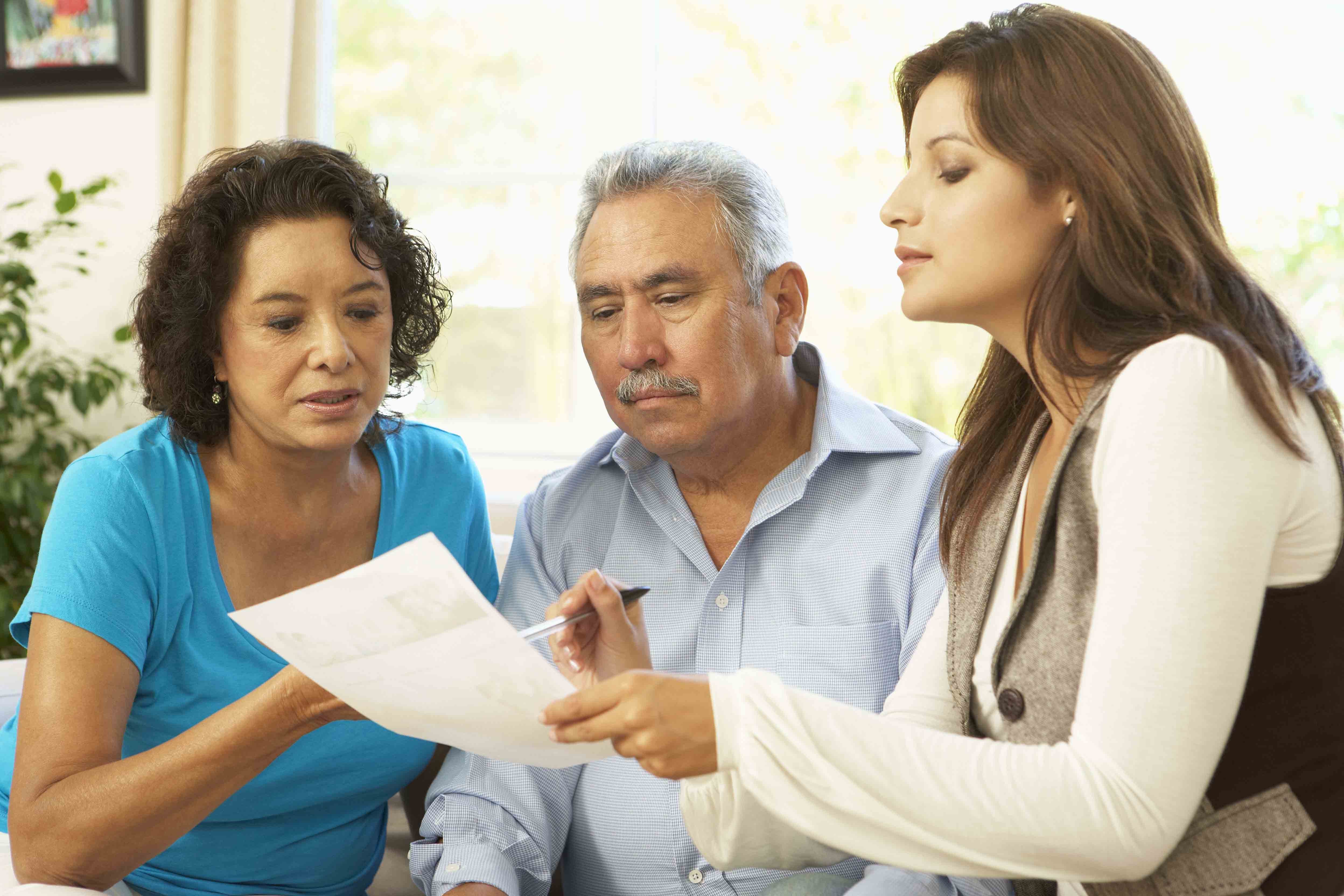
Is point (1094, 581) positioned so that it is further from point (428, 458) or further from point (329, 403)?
point (428, 458)

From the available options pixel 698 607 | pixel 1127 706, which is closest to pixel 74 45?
pixel 698 607

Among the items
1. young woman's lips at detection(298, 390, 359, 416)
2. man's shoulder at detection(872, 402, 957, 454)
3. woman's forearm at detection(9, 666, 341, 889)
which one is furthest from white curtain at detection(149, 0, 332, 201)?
woman's forearm at detection(9, 666, 341, 889)

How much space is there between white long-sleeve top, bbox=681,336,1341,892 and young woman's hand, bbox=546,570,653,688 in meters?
0.31

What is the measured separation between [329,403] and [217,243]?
26 cm

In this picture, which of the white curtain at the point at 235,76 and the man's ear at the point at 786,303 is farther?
the white curtain at the point at 235,76

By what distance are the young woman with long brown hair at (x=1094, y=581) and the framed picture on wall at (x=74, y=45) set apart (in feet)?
9.28

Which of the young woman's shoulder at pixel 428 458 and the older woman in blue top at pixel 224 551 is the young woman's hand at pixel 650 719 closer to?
the older woman in blue top at pixel 224 551

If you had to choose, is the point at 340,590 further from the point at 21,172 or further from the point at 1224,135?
the point at 21,172

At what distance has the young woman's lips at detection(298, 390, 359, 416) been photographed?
58.6 inches

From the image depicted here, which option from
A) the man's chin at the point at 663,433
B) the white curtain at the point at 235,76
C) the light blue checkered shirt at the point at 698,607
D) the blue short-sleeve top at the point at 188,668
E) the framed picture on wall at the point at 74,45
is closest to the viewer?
the blue short-sleeve top at the point at 188,668

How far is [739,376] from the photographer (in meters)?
1.62

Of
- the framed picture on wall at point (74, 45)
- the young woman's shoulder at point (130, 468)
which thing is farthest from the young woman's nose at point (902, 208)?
the framed picture on wall at point (74, 45)

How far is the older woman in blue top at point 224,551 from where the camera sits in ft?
4.18

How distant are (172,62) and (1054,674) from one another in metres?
2.94
